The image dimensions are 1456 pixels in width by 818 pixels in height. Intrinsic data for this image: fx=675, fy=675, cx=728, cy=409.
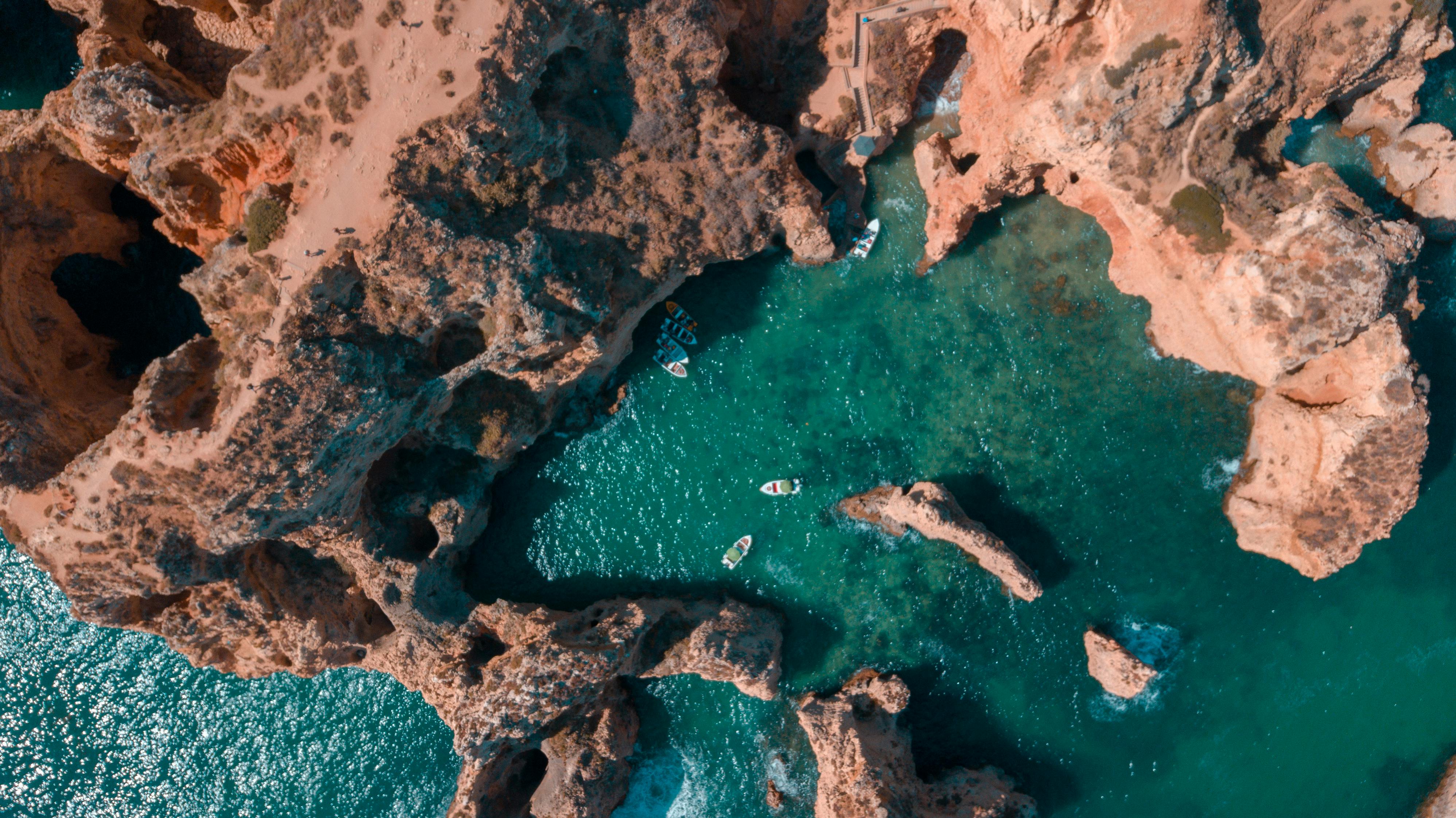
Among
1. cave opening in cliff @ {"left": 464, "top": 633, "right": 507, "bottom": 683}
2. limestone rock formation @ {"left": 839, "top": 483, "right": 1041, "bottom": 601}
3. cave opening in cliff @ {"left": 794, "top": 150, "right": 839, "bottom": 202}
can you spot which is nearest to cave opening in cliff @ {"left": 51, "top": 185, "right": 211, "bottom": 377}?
cave opening in cliff @ {"left": 464, "top": 633, "right": 507, "bottom": 683}

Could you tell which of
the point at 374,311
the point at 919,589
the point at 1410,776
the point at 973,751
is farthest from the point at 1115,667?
the point at 374,311

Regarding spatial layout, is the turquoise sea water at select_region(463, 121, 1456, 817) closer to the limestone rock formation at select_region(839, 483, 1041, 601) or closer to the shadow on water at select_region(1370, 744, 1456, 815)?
the shadow on water at select_region(1370, 744, 1456, 815)

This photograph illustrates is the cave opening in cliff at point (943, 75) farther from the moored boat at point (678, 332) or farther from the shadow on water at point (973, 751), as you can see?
the shadow on water at point (973, 751)

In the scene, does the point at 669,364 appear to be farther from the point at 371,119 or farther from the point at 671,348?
the point at 371,119

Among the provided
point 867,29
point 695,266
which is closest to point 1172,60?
point 867,29

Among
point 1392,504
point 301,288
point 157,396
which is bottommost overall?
point 157,396

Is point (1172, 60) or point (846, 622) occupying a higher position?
point (1172, 60)

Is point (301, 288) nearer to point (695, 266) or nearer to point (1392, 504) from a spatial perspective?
point (695, 266)
